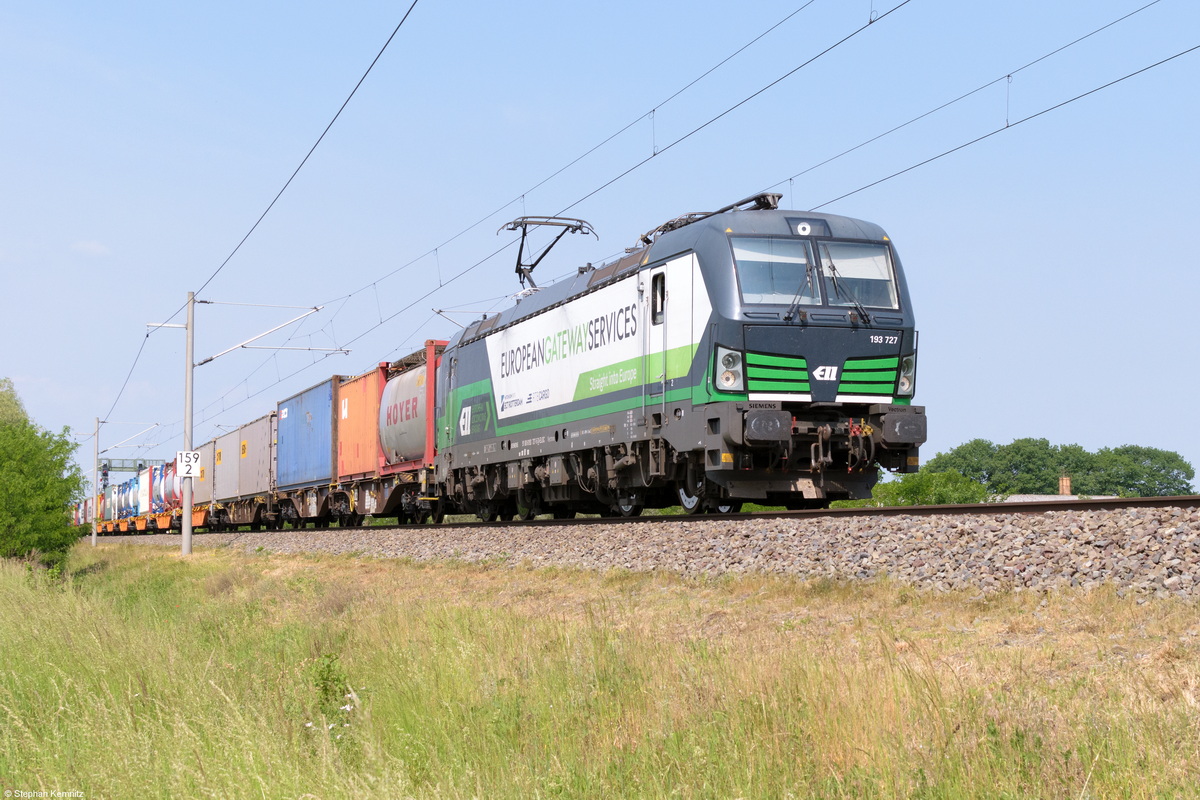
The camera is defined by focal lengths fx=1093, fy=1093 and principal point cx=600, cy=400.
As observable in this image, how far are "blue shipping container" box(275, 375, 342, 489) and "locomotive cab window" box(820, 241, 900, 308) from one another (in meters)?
20.4

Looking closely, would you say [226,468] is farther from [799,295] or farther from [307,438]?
[799,295]

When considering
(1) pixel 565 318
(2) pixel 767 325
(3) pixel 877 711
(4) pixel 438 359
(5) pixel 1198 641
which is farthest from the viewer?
(4) pixel 438 359

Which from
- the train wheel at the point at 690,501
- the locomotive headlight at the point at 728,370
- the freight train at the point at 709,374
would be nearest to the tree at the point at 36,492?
the freight train at the point at 709,374

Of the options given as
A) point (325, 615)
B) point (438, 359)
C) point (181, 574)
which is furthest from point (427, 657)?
point (438, 359)

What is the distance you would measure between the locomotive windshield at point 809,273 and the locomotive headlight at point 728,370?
75 cm

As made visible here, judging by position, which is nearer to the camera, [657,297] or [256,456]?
[657,297]

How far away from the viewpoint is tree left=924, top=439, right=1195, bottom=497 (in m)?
82.9

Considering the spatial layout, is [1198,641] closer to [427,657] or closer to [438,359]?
[427,657]

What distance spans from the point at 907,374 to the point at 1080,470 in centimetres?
7704

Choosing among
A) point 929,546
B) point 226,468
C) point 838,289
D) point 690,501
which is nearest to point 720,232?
point 838,289

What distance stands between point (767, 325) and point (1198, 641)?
8343mm

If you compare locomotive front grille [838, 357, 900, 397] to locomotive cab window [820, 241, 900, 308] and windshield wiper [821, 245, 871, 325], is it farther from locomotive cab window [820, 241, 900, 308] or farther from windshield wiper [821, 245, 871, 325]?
locomotive cab window [820, 241, 900, 308]

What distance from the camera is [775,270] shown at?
47.6ft

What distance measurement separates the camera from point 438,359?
25.4m
